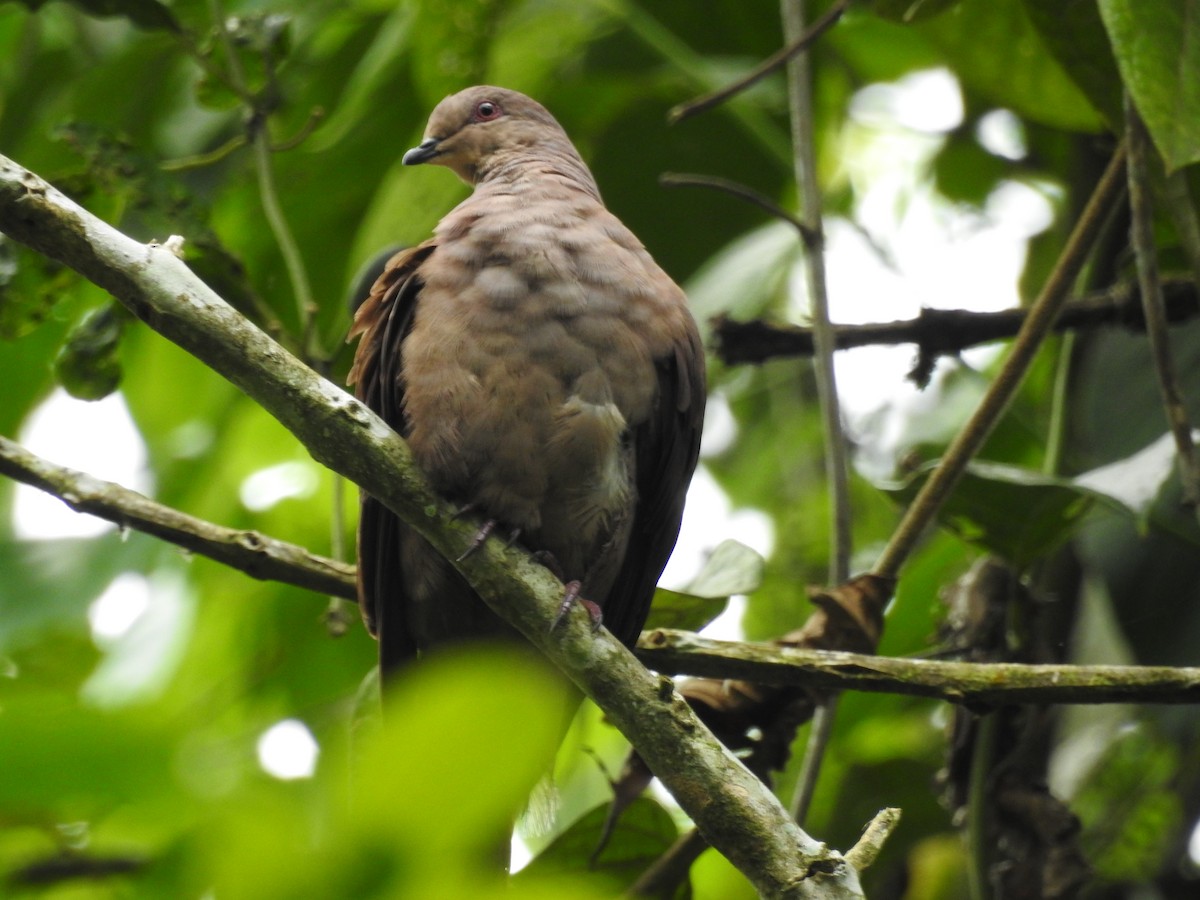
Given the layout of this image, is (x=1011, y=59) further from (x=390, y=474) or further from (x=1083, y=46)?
(x=390, y=474)

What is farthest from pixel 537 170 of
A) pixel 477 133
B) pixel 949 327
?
pixel 949 327

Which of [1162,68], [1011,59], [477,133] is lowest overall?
[1162,68]

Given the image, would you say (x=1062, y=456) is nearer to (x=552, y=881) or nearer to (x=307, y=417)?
(x=552, y=881)

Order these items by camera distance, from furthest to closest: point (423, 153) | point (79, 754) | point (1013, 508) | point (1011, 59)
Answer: point (423, 153) < point (1011, 59) < point (1013, 508) < point (79, 754)

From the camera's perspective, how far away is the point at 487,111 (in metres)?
3.84

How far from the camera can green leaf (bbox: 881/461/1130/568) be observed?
2.81 m

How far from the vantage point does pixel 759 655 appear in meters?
2.47

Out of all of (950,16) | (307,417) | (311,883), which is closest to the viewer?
(311,883)

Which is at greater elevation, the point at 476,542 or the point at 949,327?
the point at 949,327

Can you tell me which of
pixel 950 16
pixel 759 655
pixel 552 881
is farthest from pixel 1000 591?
pixel 950 16

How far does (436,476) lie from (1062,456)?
5.58ft

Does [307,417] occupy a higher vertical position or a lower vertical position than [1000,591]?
lower

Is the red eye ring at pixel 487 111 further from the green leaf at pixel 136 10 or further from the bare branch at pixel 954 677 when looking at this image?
the bare branch at pixel 954 677

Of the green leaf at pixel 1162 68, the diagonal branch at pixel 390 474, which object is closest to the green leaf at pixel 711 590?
the diagonal branch at pixel 390 474
